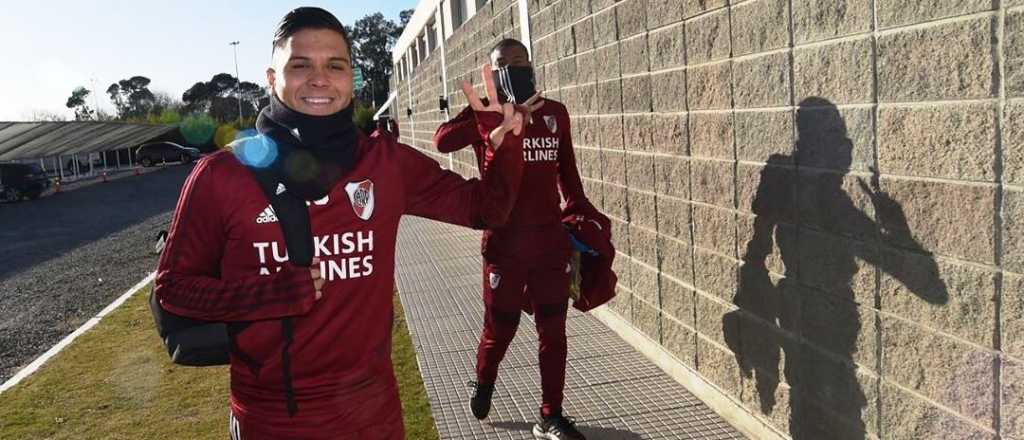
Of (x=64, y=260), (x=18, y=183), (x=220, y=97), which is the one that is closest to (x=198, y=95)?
(x=220, y=97)

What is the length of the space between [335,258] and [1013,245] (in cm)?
201

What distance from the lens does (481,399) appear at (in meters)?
4.44

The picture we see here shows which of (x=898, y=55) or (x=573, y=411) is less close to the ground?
(x=898, y=55)

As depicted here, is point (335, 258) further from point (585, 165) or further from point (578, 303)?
point (585, 165)

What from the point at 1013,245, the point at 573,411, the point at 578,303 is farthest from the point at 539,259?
the point at 1013,245

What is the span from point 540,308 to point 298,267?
2097 mm

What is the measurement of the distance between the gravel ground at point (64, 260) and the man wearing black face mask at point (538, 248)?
4.79 m

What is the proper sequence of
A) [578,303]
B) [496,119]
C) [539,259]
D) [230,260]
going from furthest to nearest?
1. [578,303]
2. [539,259]
3. [496,119]
4. [230,260]

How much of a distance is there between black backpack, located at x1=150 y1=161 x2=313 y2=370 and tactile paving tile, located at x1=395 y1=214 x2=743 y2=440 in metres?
2.33

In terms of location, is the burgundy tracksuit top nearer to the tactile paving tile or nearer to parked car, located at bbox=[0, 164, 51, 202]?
the tactile paving tile

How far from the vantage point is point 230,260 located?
2.28 meters

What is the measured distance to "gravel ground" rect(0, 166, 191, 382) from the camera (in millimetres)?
8352

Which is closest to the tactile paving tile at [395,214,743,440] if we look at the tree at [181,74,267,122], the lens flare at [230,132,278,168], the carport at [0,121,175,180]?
the lens flare at [230,132,278,168]

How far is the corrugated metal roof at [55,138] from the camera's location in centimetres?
2792
